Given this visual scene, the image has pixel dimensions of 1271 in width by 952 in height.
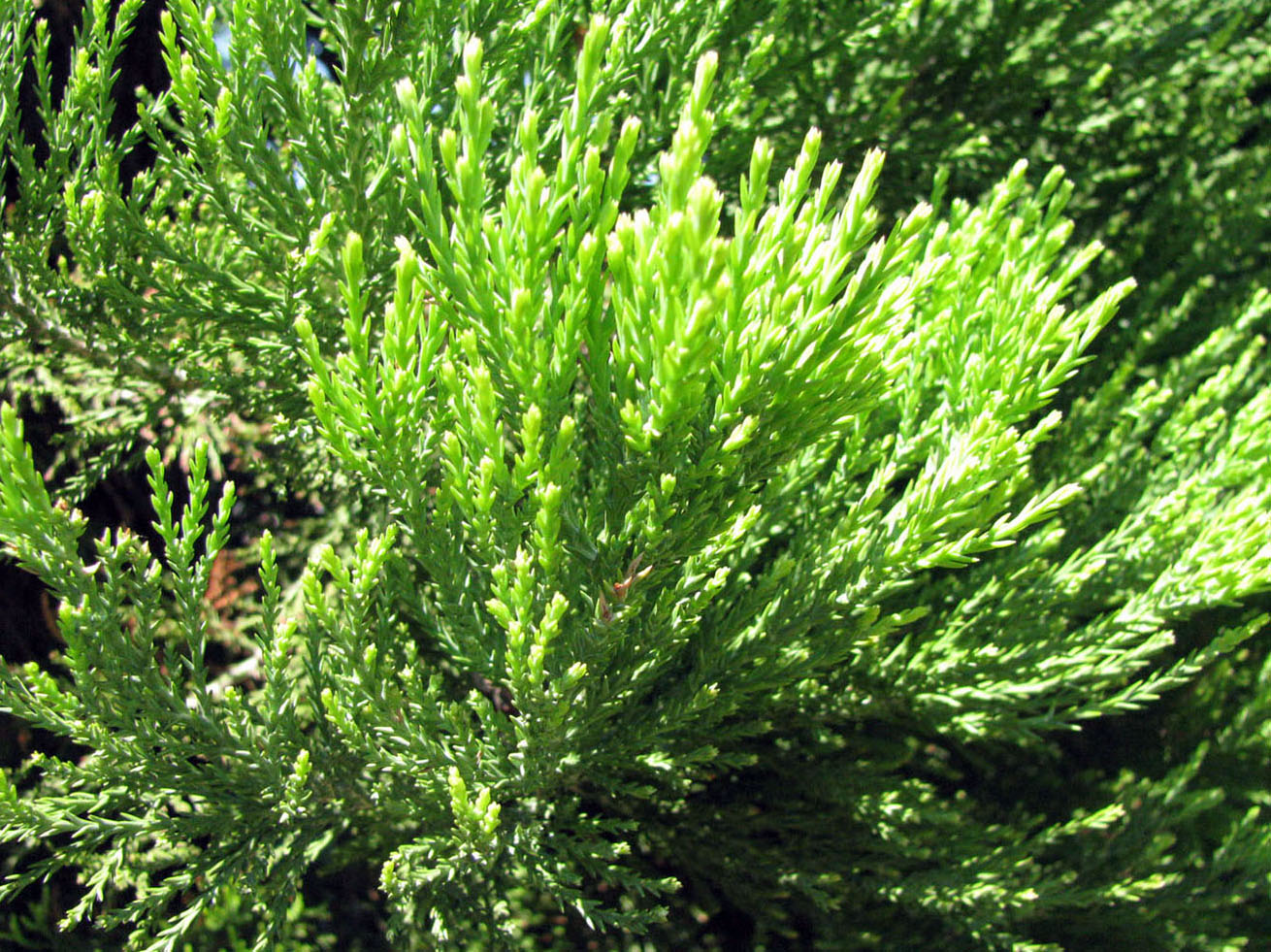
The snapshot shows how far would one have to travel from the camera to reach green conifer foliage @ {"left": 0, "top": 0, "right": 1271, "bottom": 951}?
4.16 ft

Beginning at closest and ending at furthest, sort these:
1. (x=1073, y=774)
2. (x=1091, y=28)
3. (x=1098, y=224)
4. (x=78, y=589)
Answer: (x=78, y=589), (x=1091, y=28), (x=1073, y=774), (x=1098, y=224)

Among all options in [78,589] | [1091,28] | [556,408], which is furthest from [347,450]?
[1091,28]

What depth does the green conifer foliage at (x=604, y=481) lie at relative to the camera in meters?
1.27

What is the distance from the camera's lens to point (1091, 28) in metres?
2.74

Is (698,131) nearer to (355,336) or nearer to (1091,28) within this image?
(355,336)

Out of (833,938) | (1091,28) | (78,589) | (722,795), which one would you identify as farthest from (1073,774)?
(78,589)

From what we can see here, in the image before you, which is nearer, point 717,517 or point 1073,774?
point 717,517

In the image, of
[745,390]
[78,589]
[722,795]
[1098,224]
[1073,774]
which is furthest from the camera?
[1098,224]

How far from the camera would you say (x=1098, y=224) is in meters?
3.28

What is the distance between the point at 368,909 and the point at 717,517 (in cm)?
227

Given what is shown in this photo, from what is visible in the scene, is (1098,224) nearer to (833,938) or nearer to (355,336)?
(833,938)

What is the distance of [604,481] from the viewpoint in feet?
4.92

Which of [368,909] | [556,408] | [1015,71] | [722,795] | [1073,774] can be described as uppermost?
[1015,71]

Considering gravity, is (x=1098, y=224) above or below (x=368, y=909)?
above
